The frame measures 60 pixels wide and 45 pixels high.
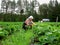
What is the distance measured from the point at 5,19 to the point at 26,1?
1665 centimetres

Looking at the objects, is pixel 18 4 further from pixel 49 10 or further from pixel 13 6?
pixel 49 10

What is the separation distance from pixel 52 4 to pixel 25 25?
43.7 meters

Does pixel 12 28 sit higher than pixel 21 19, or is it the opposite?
pixel 12 28

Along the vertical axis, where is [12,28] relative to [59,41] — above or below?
below

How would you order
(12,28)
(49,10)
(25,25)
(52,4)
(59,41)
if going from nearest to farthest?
(59,41)
(12,28)
(25,25)
(49,10)
(52,4)

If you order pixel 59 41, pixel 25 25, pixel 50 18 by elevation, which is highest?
pixel 59 41

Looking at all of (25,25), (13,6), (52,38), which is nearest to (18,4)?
(13,6)

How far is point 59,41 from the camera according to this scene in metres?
4.08

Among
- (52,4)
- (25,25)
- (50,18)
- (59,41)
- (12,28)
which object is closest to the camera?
(59,41)

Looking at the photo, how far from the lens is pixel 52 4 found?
5359 cm

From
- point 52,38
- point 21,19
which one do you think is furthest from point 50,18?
point 52,38

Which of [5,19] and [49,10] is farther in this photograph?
[49,10]

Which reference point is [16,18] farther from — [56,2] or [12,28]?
[12,28]

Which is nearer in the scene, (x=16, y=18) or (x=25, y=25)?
(x=25, y=25)
